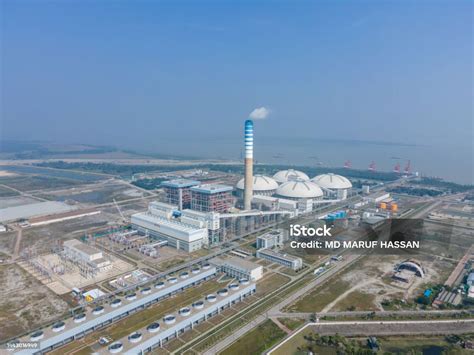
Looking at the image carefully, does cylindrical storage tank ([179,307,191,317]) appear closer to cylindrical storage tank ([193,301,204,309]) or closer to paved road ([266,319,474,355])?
cylindrical storage tank ([193,301,204,309])

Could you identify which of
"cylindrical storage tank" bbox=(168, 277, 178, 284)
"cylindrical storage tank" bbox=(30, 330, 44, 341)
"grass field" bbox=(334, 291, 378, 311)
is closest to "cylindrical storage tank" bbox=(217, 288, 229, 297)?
"cylindrical storage tank" bbox=(168, 277, 178, 284)

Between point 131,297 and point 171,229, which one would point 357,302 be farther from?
point 171,229

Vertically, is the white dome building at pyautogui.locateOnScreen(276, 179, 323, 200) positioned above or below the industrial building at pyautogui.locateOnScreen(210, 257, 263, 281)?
above

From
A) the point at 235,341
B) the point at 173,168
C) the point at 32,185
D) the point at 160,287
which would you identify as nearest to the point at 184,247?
the point at 160,287

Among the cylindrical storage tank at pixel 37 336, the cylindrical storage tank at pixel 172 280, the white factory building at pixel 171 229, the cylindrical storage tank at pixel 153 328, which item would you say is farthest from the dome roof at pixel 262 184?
the cylindrical storage tank at pixel 37 336

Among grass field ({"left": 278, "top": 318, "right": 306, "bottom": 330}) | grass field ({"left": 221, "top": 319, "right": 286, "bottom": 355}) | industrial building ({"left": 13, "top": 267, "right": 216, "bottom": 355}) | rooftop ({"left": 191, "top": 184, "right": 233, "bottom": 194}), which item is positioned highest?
rooftop ({"left": 191, "top": 184, "right": 233, "bottom": 194})

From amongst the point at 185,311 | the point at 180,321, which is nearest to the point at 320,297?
the point at 185,311
